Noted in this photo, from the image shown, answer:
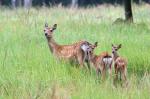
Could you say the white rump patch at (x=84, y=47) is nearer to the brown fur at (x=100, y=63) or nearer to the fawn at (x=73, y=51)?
the fawn at (x=73, y=51)

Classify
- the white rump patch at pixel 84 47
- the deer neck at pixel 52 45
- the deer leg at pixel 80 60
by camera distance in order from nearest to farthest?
the deer leg at pixel 80 60 → the white rump patch at pixel 84 47 → the deer neck at pixel 52 45

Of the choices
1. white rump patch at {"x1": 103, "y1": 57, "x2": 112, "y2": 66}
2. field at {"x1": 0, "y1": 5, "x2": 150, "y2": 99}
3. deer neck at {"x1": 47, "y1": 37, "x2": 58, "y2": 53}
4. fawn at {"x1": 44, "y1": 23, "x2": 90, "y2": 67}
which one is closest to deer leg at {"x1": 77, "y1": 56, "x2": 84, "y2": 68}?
fawn at {"x1": 44, "y1": 23, "x2": 90, "y2": 67}

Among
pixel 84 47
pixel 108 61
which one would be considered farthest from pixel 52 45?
pixel 108 61

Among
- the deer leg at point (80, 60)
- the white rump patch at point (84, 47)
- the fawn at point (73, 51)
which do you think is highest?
the white rump patch at point (84, 47)

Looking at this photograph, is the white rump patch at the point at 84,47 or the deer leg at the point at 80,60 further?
the white rump patch at the point at 84,47

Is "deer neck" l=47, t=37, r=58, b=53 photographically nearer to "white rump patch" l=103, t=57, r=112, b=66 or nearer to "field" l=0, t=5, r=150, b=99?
"field" l=0, t=5, r=150, b=99

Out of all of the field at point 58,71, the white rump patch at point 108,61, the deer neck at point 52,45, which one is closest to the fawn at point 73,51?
the deer neck at point 52,45

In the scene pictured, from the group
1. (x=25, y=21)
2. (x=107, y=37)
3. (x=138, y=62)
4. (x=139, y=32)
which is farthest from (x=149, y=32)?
(x=138, y=62)

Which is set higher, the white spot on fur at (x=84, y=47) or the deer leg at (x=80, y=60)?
the white spot on fur at (x=84, y=47)

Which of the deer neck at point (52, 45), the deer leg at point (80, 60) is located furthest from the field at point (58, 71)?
the deer leg at point (80, 60)

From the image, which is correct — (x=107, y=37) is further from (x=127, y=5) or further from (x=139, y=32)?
(x=127, y=5)

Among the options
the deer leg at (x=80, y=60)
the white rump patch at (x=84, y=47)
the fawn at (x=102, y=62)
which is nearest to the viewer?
the fawn at (x=102, y=62)

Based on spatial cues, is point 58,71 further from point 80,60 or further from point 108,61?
point 80,60

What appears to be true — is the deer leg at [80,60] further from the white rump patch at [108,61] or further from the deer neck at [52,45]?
the deer neck at [52,45]
